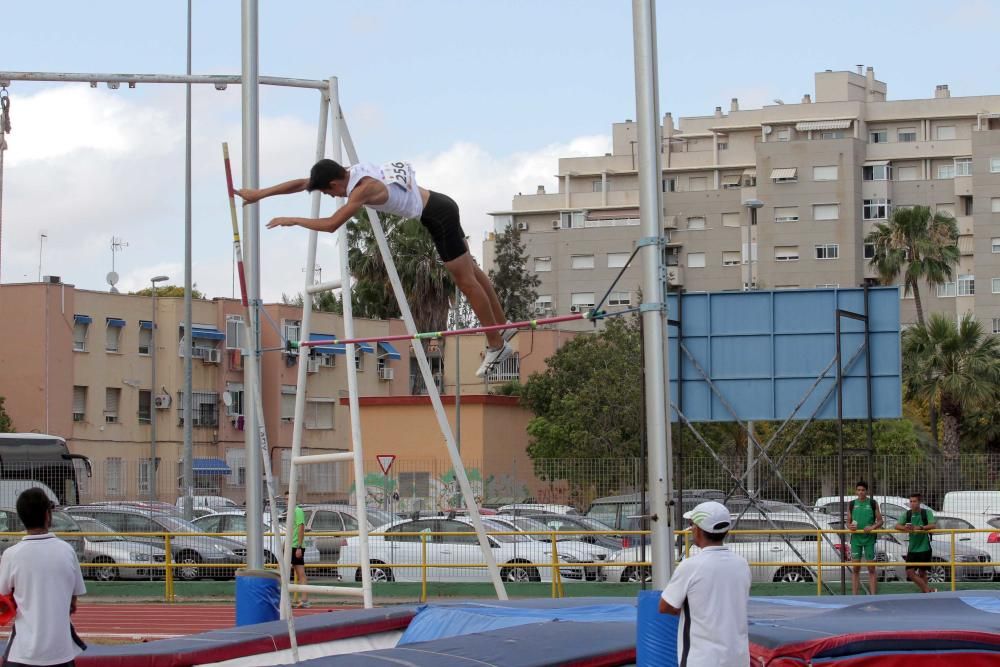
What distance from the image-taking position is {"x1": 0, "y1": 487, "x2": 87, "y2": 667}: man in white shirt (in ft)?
24.1

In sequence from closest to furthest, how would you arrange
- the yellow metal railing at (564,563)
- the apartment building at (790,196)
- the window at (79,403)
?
the yellow metal railing at (564,563) → the window at (79,403) → the apartment building at (790,196)

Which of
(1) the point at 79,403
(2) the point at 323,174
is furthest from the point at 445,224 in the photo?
(1) the point at 79,403

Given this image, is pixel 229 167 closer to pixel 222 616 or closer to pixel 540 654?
pixel 540 654

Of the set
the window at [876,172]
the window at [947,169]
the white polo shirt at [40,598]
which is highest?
the window at [947,169]

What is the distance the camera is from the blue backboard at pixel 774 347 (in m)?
20.3

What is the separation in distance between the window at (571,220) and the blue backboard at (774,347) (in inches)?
2467

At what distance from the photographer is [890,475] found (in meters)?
24.2

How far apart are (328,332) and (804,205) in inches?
1266

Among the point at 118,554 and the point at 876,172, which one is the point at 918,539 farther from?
the point at 876,172

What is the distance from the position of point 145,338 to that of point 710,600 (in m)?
45.0

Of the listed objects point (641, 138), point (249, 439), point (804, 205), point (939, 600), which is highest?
point (804, 205)

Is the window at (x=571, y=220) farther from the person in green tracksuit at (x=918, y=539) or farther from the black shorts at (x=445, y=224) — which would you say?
the black shorts at (x=445, y=224)

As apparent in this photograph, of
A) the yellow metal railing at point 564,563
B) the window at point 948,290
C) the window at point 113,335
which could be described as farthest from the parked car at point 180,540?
the window at point 948,290


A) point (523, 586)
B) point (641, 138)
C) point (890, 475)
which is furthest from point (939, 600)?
point (890, 475)
